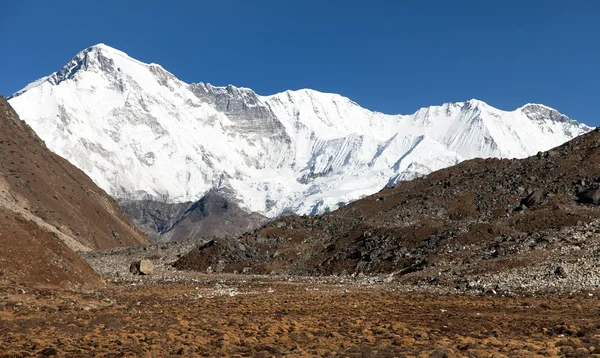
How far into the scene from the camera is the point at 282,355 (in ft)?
64.4

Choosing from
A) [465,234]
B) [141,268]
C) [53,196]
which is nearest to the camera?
[465,234]

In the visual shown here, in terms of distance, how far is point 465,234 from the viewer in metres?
65.8

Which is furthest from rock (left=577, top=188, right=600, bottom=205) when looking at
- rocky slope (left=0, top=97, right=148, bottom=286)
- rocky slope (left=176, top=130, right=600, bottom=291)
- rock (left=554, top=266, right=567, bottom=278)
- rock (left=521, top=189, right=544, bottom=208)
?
rocky slope (left=0, top=97, right=148, bottom=286)

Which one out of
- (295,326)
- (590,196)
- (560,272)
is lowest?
(295,326)

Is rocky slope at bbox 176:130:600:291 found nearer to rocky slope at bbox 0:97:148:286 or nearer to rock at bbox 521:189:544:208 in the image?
rock at bbox 521:189:544:208

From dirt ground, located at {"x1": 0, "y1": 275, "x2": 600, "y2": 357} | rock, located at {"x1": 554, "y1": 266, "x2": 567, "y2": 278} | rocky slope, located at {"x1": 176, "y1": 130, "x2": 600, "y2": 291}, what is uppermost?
rocky slope, located at {"x1": 176, "y1": 130, "x2": 600, "y2": 291}

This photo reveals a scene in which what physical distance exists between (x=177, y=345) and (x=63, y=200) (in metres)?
124

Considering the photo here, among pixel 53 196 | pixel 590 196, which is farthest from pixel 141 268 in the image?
pixel 53 196

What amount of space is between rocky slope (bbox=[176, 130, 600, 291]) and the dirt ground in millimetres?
10636

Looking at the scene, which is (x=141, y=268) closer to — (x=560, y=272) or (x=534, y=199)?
(x=560, y=272)

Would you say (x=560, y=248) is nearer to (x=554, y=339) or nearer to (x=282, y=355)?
(x=554, y=339)

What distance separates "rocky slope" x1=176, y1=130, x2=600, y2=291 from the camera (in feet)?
159

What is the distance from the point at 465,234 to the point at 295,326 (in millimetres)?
44756

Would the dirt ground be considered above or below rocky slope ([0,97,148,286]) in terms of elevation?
below
